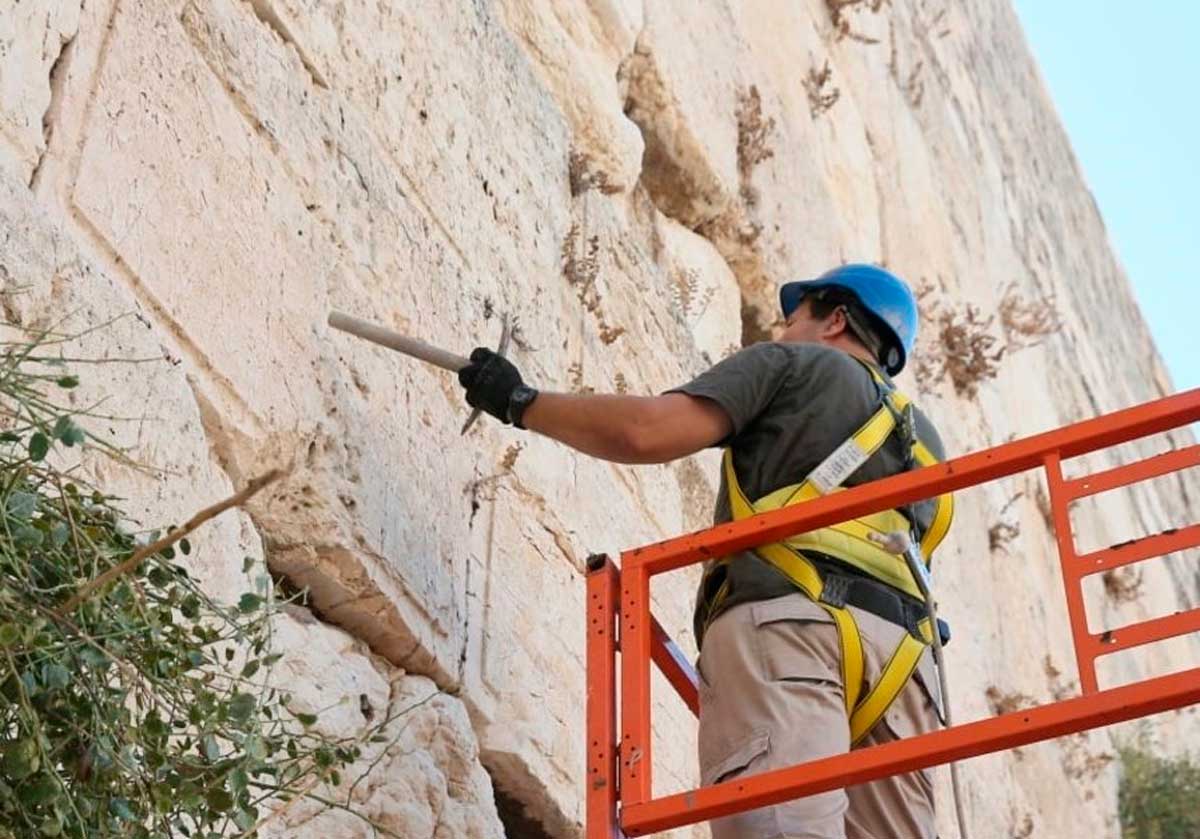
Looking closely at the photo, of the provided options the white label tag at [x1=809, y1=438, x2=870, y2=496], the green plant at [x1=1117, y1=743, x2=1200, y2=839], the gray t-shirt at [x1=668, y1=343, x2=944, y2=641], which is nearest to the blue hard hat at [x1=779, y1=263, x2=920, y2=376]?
the gray t-shirt at [x1=668, y1=343, x2=944, y2=641]

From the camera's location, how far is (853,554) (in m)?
3.45

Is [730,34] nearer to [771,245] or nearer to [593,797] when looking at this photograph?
[771,245]

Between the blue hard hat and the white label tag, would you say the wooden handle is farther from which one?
the blue hard hat

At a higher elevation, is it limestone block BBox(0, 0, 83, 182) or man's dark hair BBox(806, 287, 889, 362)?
man's dark hair BBox(806, 287, 889, 362)

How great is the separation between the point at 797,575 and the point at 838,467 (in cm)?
26

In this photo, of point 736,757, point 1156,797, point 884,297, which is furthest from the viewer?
point 1156,797

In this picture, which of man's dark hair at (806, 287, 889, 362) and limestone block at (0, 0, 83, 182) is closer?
limestone block at (0, 0, 83, 182)

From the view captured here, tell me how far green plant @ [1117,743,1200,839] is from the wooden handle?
A: 6801 mm

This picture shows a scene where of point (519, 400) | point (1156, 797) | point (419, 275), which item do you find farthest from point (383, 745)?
point (1156, 797)

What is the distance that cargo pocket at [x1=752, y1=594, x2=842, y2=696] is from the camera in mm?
3246

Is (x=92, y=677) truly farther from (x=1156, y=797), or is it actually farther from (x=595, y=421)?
(x=1156, y=797)

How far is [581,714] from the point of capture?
429 centimetres

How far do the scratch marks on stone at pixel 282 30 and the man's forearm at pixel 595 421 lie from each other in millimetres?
860

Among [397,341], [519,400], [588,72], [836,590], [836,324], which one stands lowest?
[836,590]
